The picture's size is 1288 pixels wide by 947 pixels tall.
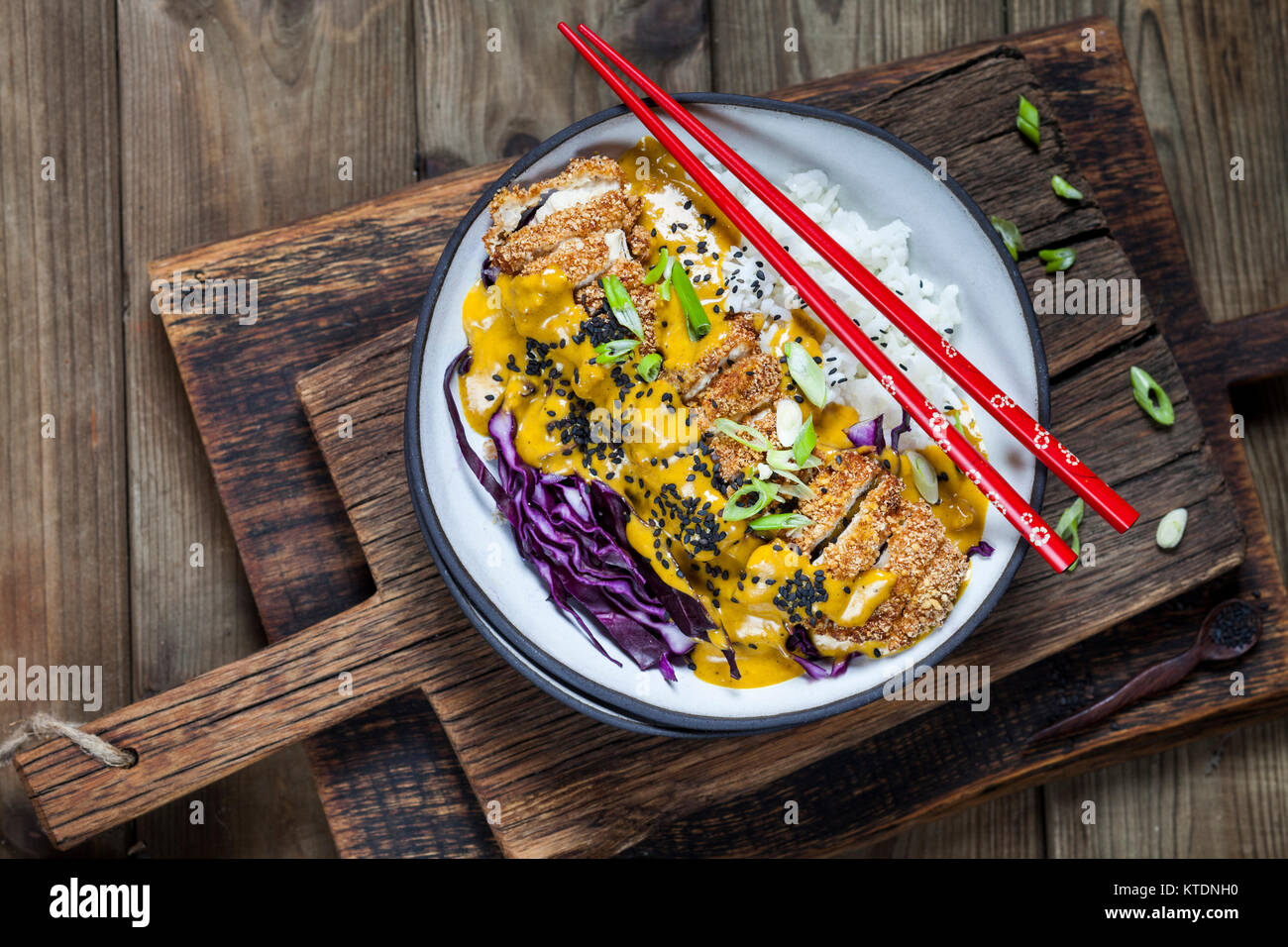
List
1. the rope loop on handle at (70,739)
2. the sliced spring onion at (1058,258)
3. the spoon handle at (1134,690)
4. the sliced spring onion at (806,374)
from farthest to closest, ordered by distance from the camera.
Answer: the spoon handle at (1134,690), the sliced spring onion at (1058,258), the rope loop on handle at (70,739), the sliced spring onion at (806,374)

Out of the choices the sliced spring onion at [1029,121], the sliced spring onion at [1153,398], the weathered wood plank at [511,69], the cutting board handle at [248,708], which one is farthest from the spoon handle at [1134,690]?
the weathered wood plank at [511,69]

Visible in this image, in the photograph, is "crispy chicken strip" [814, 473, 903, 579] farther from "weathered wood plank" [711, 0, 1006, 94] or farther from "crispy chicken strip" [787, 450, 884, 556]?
"weathered wood plank" [711, 0, 1006, 94]

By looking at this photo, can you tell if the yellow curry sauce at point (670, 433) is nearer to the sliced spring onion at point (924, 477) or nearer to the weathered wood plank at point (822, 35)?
the sliced spring onion at point (924, 477)

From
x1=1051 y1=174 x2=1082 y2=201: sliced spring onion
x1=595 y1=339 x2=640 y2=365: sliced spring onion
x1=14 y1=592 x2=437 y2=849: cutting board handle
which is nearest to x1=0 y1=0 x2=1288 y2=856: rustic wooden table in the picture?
x1=14 y1=592 x2=437 y2=849: cutting board handle

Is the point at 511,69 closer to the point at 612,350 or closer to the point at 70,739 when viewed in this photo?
the point at 612,350

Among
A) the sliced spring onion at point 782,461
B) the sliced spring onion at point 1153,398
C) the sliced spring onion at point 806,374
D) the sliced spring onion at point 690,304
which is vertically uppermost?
the sliced spring onion at point 690,304

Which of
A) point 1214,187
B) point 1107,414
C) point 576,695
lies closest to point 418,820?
point 576,695

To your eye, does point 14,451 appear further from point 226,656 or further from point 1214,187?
point 1214,187
